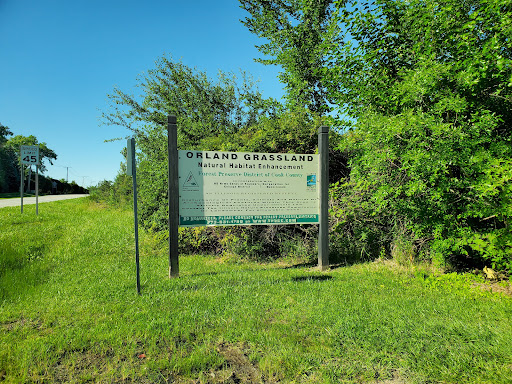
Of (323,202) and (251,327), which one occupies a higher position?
(323,202)

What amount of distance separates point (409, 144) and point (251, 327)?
12.2 feet

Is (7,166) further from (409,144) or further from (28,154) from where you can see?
(409,144)

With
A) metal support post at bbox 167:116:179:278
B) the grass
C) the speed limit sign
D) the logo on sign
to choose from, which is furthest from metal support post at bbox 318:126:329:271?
the speed limit sign

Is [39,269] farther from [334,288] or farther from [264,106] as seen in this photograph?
[264,106]

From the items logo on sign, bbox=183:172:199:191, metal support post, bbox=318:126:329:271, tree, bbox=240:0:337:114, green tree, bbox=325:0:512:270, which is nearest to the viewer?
green tree, bbox=325:0:512:270

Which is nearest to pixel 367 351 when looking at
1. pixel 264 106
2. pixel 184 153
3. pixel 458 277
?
pixel 458 277

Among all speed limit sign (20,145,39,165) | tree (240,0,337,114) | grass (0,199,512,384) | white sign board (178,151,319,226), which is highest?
tree (240,0,337,114)

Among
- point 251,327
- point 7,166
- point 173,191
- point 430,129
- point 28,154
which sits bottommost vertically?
point 251,327

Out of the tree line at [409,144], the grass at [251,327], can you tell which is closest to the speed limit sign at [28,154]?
the tree line at [409,144]

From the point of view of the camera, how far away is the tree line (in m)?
4.92

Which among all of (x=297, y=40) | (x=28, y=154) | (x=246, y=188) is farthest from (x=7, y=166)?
(x=246, y=188)

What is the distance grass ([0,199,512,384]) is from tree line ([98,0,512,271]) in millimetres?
1067

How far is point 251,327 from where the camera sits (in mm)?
3688

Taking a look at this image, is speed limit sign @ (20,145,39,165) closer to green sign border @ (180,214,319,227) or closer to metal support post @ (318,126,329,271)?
green sign border @ (180,214,319,227)
